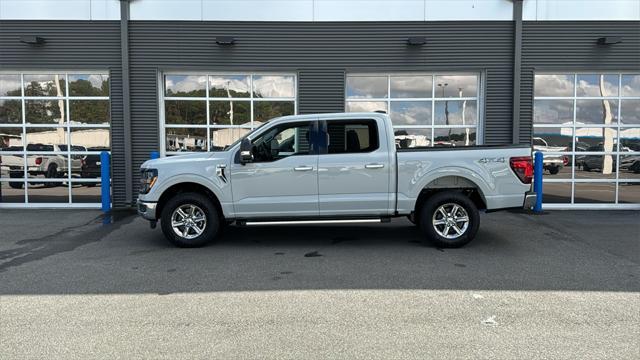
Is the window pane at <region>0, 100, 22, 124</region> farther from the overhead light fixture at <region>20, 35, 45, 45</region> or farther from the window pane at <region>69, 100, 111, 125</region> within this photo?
the overhead light fixture at <region>20, 35, 45, 45</region>

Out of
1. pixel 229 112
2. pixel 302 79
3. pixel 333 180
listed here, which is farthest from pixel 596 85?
pixel 229 112

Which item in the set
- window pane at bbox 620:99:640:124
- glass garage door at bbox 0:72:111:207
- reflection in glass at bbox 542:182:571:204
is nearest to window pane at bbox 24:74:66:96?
glass garage door at bbox 0:72:111:207

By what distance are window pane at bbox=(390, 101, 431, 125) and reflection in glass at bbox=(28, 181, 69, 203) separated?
8242mm

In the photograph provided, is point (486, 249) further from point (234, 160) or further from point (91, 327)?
point (91, 327)

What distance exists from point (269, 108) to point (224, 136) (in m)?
1.30

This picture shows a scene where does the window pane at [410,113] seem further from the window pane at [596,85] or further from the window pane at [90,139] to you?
the window pane at [90,139]

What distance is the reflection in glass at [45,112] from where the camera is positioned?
11867 millimetres

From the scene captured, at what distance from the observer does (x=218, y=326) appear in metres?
4.48

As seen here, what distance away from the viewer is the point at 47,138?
11898 mm

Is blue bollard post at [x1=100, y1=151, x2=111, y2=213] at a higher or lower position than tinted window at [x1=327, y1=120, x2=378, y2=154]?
lower

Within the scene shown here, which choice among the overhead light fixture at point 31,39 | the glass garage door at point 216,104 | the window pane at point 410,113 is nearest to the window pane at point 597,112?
the window pane at point 410,113

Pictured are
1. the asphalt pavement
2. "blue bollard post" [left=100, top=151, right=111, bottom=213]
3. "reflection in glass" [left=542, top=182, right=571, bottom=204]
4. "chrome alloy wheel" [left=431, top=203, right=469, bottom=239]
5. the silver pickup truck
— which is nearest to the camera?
the asphalt pavement

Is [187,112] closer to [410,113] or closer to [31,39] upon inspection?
[31,39]

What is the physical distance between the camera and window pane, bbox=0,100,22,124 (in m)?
11.9
